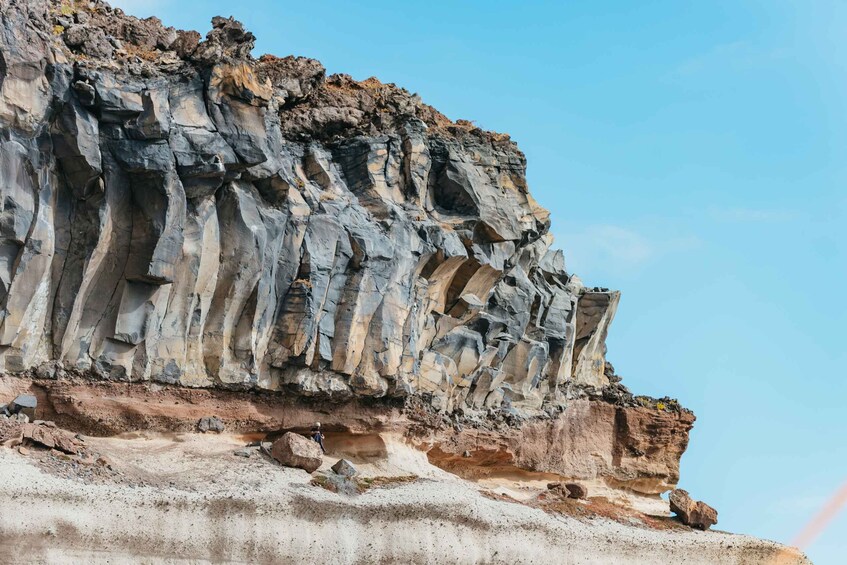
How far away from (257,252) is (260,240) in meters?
0.36

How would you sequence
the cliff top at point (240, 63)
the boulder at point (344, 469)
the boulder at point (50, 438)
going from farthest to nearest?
the boulder at point (344, 469) < the cliff top at point (240, 63) < the boulder at point (50, 438)

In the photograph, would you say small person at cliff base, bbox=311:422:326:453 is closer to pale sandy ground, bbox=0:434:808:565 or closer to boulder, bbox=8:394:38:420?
pale sandy ground, bbox=0:434:808:565

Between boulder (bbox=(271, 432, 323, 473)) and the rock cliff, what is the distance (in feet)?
7.83

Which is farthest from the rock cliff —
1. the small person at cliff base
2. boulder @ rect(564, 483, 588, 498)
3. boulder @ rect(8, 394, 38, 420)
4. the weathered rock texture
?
boulder @ rect(564, 483, 588, 498)

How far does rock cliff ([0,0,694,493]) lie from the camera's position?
34.0 metres

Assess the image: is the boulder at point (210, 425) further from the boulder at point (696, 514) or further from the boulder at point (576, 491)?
the boulder at point (696, 514)

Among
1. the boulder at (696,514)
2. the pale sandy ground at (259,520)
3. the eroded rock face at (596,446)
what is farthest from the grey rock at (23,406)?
the boulder at (696,514)

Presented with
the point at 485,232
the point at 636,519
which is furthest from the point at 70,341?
the point at 636,519

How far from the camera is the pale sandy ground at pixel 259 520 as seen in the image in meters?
29.1

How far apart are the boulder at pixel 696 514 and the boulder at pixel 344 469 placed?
1346cm

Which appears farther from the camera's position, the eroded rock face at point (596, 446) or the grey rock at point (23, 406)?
the eroded rock face at point (596, 446)

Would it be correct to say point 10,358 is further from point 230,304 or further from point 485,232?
point 485,232

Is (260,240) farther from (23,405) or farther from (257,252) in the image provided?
(23,405)

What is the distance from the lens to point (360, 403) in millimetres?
40938
